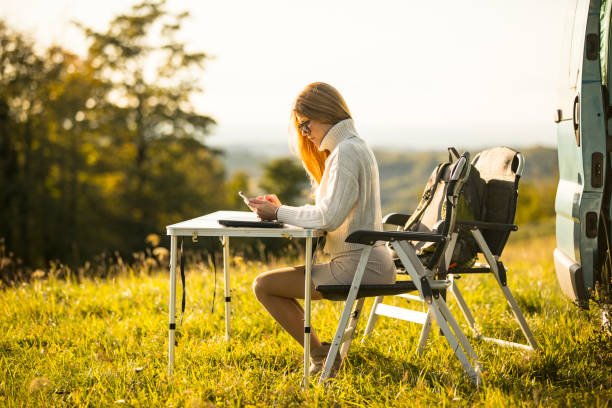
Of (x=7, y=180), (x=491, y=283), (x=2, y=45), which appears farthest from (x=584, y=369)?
(x=7, y=180)

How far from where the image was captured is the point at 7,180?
25.8 m

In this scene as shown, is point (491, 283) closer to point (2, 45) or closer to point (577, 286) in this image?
point (577, 286)

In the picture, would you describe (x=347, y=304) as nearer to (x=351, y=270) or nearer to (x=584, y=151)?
(x=351, y=270)

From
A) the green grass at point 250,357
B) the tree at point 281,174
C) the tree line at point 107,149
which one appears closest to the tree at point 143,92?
the tree line at point 107,149

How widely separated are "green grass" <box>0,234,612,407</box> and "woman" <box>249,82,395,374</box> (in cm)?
43

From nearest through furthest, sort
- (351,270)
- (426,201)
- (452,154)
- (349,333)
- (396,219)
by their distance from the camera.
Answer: (351,270), (349,333), (426,201), (452,154), (396,219)

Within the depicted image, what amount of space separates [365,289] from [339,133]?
2.96 ft

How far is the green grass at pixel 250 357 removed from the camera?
3393 mm

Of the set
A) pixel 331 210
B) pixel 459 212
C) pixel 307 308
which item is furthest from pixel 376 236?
pixel 459 212

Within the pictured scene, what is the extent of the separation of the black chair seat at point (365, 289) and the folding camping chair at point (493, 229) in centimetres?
48

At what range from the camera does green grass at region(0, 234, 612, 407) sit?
11.1 feet

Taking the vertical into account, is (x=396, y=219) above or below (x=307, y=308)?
above

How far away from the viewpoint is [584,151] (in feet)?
13.8

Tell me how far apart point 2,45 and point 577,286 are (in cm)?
2373
